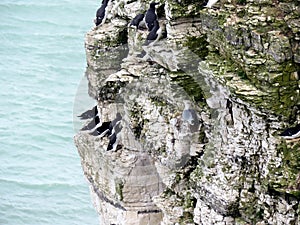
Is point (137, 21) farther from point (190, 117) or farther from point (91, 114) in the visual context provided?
point (91, 114)

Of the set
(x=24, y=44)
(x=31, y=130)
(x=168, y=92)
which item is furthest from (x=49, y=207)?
(x=168, y=92)

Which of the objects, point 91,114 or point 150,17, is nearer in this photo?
point 150,17

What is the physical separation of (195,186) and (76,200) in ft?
87.7

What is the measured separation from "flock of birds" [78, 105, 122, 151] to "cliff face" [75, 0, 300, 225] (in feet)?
0.44

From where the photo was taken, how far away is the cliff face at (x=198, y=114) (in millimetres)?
11039

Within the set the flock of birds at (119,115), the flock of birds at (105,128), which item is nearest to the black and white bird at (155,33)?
the flock of birds at (119,115)

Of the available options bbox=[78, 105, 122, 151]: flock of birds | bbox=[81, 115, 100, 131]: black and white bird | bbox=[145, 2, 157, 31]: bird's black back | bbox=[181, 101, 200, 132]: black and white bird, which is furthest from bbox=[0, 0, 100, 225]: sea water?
bbox=[181, 101, 200, 132]: black and white bird

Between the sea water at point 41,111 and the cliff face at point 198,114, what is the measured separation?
20.3 metres

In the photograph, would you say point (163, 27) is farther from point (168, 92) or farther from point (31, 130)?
point (31, 130)

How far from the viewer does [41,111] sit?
47.8 metres

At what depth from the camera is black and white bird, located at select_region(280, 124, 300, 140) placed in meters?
11.1

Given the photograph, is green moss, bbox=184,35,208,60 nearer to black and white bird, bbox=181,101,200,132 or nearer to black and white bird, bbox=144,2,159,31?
black and white bird, bbox=181,101,200,132

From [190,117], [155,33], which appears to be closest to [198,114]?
[190,117]

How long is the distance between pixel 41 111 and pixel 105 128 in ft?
103
